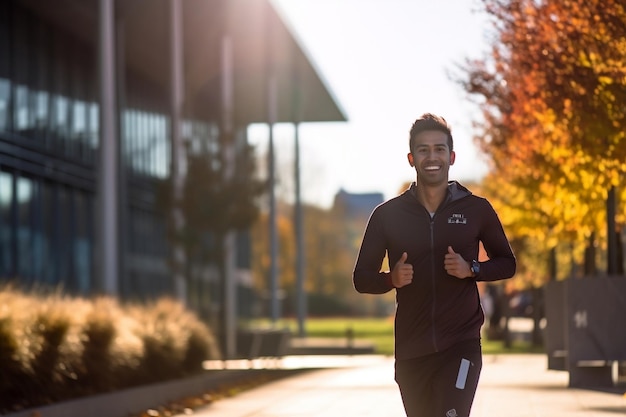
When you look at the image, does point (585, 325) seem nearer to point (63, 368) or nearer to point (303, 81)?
point (63, 368)

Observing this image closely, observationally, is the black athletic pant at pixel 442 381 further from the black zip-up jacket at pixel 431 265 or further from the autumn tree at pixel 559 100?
the autumn tree at pixel 559 100

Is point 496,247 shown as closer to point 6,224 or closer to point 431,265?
point 431,265

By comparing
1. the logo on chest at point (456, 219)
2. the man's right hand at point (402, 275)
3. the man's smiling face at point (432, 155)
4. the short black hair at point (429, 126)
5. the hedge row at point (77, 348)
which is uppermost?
the short black hair at point (429, 126)

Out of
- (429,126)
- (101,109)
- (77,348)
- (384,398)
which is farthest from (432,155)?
(101,109)

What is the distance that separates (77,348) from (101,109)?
33.5ft

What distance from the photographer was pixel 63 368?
15633 mm

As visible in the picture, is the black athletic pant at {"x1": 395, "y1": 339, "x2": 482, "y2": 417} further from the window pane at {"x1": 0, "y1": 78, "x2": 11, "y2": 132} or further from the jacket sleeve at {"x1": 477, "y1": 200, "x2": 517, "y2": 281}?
the window pane at {"x1": 0, "y1": 78, "x2": 11, "y2": 132}

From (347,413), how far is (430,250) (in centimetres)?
964

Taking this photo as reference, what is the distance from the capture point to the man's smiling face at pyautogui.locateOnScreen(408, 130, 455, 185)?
6992mm

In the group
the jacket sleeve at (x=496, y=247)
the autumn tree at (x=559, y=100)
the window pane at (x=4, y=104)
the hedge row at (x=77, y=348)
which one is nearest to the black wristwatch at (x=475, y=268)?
the jacket sleeve at (x=496, y=247)

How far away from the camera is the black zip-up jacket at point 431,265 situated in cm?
696

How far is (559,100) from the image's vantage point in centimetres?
1845

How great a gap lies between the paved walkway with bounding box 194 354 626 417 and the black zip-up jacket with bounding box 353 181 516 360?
8.20m

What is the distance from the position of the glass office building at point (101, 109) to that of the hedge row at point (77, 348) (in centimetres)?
574
